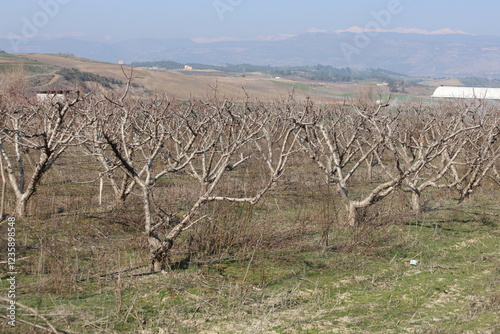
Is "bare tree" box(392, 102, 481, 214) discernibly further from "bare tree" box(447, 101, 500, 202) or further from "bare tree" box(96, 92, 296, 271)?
"bare tree" box(96, 92, 296, 271)

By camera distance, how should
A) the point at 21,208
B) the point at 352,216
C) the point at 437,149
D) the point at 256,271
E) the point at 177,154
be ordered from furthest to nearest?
the point at 177,154, the point at 352,216, the point at 21,208, the point at 437,149, the point at 256,271

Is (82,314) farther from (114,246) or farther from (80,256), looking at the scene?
(114,246)

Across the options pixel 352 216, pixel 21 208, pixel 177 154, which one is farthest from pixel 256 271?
pixel 177 154

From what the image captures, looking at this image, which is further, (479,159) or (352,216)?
(479,159)

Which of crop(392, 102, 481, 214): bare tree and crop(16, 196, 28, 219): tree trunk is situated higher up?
crop(392, 102, 481, 214): bare tree

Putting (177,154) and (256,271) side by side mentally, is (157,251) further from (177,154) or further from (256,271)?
(177,154)

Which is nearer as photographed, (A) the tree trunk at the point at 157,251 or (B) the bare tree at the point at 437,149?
(A) the tree trunk at the point at 157,251

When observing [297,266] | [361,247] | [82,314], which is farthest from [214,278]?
[361,247]

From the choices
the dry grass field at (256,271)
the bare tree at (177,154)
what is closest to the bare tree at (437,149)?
the dry grass field at (256,271)

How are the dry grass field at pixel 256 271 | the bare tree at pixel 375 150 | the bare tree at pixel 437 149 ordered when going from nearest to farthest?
the dry grass field at pixel 256 271 → the bare tree at pixel 375 150 → the bare tree at pixel 437 149

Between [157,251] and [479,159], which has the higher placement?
[479,159]

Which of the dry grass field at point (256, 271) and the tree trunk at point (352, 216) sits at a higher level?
the tree trunk at point (352, 216)

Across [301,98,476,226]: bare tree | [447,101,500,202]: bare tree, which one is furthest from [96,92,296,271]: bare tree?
[447,101,500,202]: bare tree

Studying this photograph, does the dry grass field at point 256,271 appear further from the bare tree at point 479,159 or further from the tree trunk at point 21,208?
the bare tree at point 479,159
